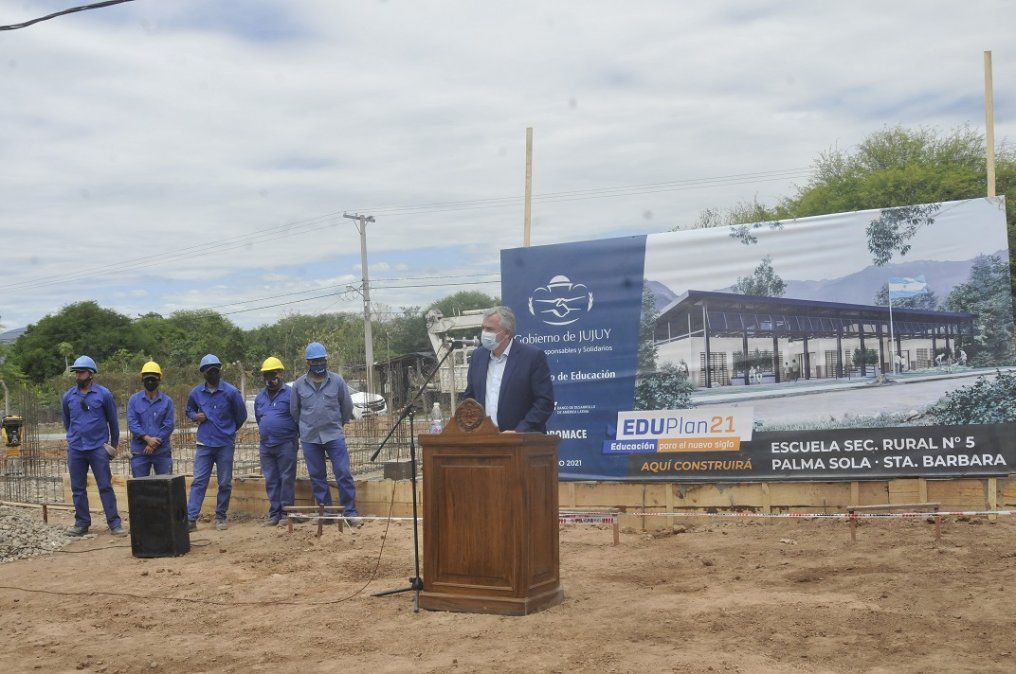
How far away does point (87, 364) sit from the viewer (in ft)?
38.7

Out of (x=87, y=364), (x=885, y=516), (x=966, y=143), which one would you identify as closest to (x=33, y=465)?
(x=87, y=364)

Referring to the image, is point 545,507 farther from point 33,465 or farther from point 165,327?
point 165,327

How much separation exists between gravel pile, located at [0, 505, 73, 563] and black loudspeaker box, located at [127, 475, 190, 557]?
1.58 m

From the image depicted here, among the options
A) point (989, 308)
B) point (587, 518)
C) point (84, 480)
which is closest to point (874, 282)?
point (989, 308)

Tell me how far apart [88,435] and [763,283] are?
7.65 meters

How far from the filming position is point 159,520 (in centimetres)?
1001

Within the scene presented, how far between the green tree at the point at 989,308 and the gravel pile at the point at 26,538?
9761 millimetres

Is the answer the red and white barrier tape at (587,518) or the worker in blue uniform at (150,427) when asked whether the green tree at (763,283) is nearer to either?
the red and white barrier tape at (587,518)

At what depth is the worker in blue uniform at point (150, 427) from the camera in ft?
38.8

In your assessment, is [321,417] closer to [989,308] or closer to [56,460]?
[989,308]

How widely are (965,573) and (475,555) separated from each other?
3.49 metres

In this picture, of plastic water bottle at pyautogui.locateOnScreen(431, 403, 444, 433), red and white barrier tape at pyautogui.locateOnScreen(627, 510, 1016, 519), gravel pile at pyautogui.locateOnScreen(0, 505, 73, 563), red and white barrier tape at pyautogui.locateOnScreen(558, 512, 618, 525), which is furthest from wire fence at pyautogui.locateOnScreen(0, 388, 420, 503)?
red and white barrier tape at pyautogui.locateOnScreen(627, 510, 1016, 519)

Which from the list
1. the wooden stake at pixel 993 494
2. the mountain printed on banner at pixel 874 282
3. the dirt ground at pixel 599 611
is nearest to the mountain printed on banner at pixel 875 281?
the mountain printed on banner at pixel 874 282

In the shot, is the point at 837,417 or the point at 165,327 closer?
the point at 837,417
